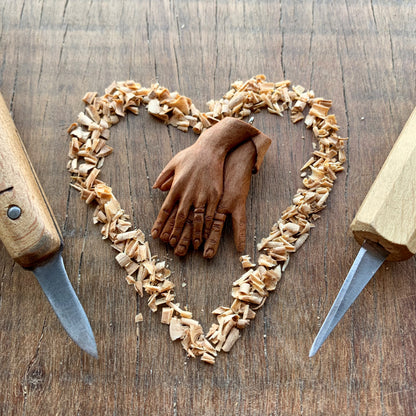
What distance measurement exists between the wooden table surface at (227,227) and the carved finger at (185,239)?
2 centimetres

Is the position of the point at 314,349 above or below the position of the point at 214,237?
below

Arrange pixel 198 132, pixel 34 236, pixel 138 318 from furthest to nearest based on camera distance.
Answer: pixel 198 132 → pixel 138 318 → pixel 34 236

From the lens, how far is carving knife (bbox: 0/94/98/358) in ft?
2.67

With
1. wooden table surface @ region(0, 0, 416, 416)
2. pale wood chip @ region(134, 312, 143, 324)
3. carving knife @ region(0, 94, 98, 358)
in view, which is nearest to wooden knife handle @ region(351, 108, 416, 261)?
wooden table surface @ region(0, 0, 416, 416)

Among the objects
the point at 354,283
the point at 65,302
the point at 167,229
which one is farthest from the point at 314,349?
the point at 65,302

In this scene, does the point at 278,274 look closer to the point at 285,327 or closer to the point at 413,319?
the point at 285,327

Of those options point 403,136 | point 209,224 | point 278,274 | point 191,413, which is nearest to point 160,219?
point 209,224

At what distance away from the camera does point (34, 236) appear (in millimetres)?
813

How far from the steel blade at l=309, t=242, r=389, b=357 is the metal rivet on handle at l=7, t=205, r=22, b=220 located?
572 mm

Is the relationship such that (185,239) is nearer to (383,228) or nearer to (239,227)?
(239,227)

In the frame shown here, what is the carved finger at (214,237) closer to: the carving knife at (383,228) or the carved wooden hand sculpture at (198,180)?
the carved wooden hand sculpture at (198,180)

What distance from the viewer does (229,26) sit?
1.15 meters

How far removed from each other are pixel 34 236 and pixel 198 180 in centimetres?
32

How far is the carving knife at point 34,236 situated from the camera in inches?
32.1
